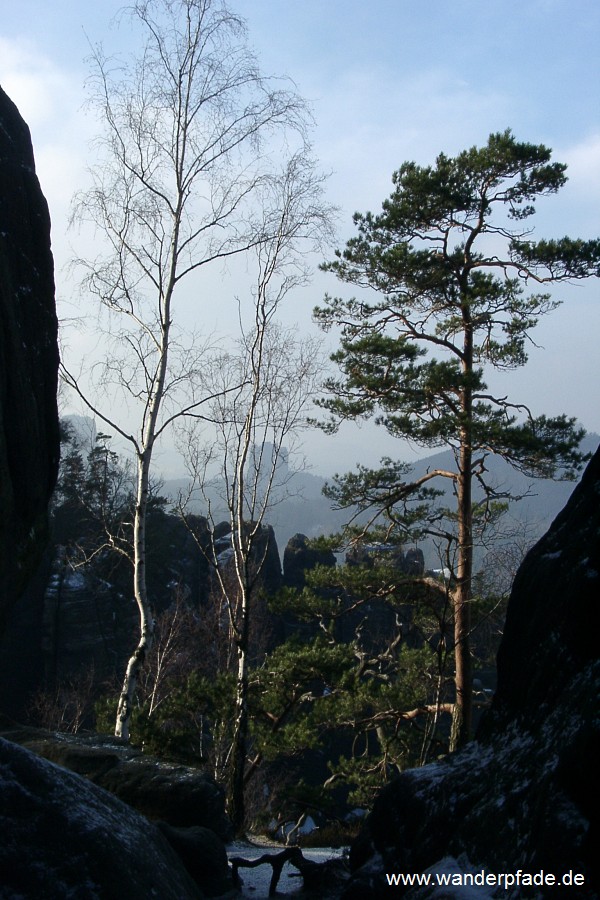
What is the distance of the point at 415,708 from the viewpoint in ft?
43.2

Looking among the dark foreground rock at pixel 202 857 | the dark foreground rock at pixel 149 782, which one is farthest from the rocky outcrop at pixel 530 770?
the dark foreground rock at pixel 149 782

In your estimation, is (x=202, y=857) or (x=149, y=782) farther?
(x=149, y=782)

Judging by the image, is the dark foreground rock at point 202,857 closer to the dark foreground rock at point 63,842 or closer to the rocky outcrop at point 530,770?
the rocky outcrop at point 530,770

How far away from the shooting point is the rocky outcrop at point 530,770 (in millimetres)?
3070

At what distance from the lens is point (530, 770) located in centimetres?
370

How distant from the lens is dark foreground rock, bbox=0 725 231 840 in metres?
6.54

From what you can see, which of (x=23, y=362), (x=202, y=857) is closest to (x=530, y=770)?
(x=202, y=857)

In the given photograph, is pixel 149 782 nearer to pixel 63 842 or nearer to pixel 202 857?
pixel 202 857

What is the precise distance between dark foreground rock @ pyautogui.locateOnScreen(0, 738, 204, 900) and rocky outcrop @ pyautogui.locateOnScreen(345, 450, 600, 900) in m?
1.45

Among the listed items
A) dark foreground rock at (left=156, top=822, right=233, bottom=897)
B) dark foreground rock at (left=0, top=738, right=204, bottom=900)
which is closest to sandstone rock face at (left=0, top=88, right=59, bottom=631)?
dark foreground rock at (left=0, top=738, right=204, bottom=900)

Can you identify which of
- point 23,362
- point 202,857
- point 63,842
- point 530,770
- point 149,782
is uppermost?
point 23,362

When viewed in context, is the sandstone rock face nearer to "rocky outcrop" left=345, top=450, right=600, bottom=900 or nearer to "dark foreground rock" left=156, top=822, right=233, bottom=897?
"dark foreground rock" left=156, top=822, right=233, bottom=897

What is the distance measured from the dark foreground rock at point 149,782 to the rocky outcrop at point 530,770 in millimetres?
1918

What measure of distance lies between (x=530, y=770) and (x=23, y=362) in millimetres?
4287
